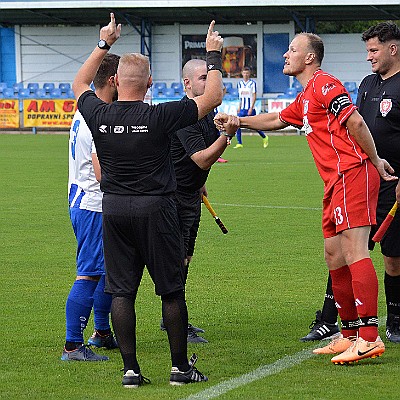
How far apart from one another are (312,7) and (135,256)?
34.8 metres

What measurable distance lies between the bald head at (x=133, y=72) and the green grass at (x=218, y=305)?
1790mm

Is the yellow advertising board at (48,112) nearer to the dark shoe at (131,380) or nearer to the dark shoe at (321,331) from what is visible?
the dark shoe at (321,331)

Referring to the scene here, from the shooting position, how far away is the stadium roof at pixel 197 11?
38719 mm

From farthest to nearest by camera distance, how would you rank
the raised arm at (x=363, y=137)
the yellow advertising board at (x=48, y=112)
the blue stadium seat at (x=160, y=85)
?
the blue stadium seat at (x=160, y=85) < the yellow advertising board at (x=48, y=112) < the raised arm at (x=363, y=137)

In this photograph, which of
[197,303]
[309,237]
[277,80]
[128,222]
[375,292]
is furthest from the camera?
[277,80]

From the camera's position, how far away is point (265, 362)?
614 cm

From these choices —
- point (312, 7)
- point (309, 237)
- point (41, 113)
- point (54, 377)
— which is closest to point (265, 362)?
point (54, 377)

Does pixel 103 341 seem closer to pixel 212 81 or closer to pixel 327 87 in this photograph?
pixel 212 81

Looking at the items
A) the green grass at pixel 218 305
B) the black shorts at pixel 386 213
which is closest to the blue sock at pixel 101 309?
the green grass at pixel 218 305

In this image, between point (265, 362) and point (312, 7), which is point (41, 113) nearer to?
point (312, 7)

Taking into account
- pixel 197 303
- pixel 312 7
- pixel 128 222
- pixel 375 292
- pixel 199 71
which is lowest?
pixel 197 303

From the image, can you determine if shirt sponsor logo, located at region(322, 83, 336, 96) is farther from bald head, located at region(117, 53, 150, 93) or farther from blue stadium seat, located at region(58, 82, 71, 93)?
blue stadium seat, located at region(58, 82, 71, 93)

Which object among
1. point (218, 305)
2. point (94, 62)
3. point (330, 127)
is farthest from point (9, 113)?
point (330, 127)

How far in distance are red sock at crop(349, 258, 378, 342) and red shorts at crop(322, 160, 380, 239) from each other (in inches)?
10.6
